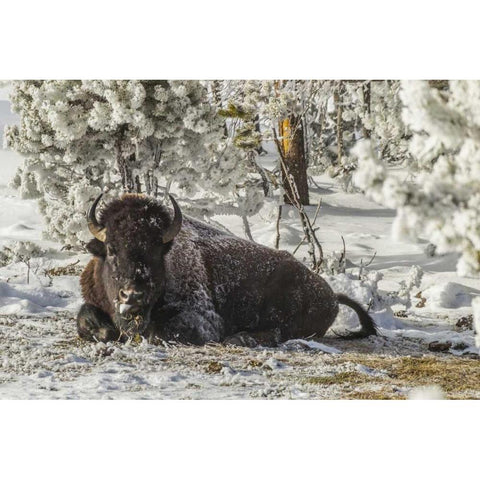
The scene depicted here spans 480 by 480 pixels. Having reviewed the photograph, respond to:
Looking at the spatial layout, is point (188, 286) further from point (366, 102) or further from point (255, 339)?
point (366, 102)

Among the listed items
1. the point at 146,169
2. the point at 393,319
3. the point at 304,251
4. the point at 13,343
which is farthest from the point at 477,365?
the point at 13,343

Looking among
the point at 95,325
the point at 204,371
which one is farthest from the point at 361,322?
the point at 95,325

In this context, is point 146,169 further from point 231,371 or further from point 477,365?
point 477,365

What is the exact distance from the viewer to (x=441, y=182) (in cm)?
316

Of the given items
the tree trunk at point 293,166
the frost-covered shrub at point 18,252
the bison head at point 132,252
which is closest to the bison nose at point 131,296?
the bison head at point 132,252

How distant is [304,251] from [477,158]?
3217mm

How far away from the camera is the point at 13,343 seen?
5637mm

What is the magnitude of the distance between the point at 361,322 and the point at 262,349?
0.89 m

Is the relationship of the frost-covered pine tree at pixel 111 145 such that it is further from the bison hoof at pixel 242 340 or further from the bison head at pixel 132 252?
the bison hoof at pixel 242 340

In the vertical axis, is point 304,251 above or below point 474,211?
below

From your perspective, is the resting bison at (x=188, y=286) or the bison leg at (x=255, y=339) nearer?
the resting bison at (x=188, y=286)

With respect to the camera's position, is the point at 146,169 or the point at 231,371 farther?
the point at 146,169

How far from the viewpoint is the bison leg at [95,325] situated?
19.0 ft

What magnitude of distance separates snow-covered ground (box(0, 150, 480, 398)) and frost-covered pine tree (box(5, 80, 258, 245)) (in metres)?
0.19
